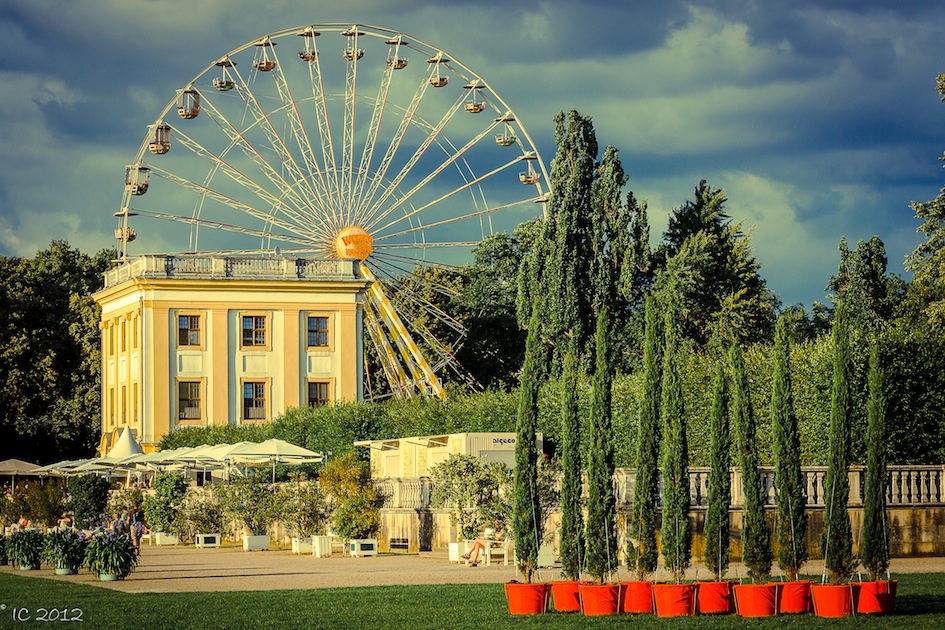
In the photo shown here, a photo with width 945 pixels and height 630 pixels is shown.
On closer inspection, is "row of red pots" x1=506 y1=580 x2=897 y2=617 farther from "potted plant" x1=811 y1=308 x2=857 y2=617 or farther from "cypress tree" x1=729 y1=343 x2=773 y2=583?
"cypress tree" x1=729 y1=343 x2=773 y2=583

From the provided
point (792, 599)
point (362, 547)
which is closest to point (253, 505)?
point (362, 547)

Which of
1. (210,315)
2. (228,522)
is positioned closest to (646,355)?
(228,522)

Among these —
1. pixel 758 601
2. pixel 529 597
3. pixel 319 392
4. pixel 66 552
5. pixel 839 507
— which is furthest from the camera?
pixel 319 392

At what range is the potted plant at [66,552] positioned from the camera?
88.0 ft

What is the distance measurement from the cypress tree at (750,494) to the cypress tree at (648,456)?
3.06 ft

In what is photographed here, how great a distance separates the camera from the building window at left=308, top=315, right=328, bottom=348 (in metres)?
62.8

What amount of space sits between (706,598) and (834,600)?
1411mm

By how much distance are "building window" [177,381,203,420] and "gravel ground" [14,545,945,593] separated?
90.0 feet

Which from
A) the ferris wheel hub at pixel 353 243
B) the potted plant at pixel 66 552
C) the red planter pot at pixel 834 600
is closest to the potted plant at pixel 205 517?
the potted plant at pixel 66 552

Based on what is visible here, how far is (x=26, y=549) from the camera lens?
28.9 m

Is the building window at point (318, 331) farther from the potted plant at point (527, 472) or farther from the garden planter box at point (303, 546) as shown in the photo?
the potted plant at point (527, 472)

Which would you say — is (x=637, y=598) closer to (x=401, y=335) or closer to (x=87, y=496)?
(x=87, y=496)

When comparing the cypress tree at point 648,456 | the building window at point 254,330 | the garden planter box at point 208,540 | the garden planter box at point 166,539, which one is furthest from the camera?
the building window at point 254,330

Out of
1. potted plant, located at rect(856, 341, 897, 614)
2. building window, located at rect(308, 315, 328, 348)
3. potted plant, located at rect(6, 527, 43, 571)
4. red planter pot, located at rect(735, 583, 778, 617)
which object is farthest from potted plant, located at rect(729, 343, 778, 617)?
building window, located at rect(308, 315, 328, 348)
